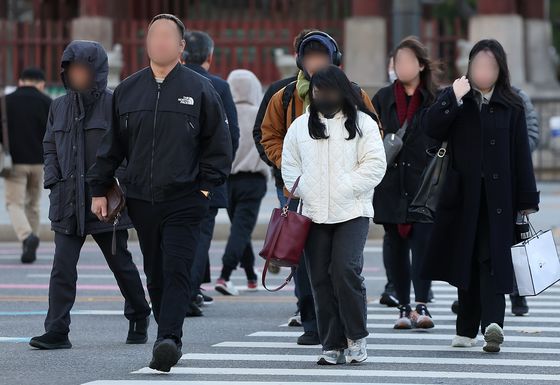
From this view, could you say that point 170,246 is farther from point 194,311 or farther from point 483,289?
point 194,311

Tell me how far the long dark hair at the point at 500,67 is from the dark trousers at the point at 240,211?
408cm

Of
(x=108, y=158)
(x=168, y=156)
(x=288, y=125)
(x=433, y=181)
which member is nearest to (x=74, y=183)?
(x=108, y=158)

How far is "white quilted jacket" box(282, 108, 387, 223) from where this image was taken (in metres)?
9.18

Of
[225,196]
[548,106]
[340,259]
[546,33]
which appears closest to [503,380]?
[340,259]

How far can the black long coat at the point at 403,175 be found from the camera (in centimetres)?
1133

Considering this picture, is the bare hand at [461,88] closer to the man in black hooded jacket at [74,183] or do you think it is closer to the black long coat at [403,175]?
the black long coat at [403,175]

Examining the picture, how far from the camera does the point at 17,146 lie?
55.9 feet

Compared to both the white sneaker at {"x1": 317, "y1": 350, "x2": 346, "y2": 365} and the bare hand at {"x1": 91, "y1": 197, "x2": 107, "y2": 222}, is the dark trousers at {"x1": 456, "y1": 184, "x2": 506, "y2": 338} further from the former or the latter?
the bare hand at {"x1": 91, "y1": 197, "x2": 107, "y2": 222}

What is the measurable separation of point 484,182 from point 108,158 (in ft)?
7.46

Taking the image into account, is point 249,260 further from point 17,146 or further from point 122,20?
point 122,20

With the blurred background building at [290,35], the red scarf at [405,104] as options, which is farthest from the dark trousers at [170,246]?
the blurred background building at [290,35]

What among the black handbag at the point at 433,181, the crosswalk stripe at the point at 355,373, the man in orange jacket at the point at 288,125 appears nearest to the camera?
the crosswalk stripe at the point at 355,373

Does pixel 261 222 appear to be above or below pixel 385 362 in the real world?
above

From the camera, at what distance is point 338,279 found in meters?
9.23
